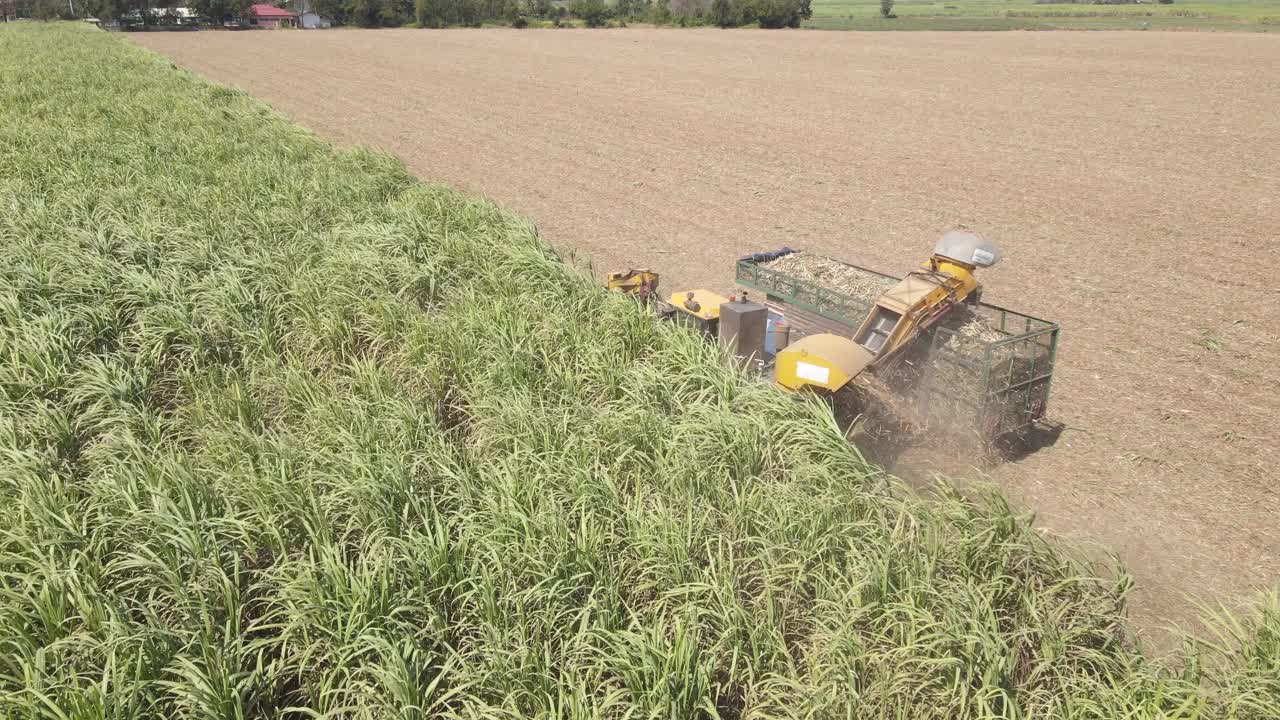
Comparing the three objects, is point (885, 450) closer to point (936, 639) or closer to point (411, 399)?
point (936, 639)

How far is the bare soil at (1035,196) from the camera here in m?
5.86

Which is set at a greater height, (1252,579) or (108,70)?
(108,70)

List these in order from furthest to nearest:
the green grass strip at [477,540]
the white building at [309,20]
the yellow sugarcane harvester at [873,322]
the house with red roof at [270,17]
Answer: the white building at [309,20], the house with red roof at [270,17], the yellow sugarcane harvester at [873,322], the green grass strip at [477,540]

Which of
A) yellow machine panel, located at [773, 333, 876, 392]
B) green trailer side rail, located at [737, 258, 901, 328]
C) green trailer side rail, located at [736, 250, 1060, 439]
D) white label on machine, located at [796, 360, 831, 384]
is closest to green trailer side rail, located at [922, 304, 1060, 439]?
green trailer side rail, located at [736, 250, 1060, 439]

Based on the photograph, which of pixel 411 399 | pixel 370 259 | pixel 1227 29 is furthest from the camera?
pixel 1227 29

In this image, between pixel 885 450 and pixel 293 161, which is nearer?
pixel 885 450

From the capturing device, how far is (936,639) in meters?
3.30

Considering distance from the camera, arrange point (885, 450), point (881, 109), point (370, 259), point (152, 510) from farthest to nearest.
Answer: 1. point (881, 109)
2. point (370, 259)
3. point (885, 450)
4. point (152, 510)

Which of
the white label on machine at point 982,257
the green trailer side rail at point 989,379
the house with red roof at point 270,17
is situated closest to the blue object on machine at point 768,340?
the green trailer side rail at point 989,379

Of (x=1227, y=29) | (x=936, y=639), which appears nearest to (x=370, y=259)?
(x=936, y=639)

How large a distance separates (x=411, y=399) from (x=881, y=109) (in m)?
23.5

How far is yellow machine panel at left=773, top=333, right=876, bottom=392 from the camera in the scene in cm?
532

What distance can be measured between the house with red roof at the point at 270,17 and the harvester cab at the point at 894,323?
333 ft

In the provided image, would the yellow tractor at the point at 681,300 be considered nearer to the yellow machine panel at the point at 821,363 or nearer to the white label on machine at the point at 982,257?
the yellow machine panel at the point at 821,363
